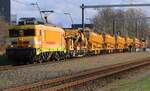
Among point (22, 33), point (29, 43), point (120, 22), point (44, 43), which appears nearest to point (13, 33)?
point (22, 33)

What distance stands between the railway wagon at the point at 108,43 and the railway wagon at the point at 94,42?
8.41 feet

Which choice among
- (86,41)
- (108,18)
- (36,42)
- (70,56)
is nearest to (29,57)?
(36,42)

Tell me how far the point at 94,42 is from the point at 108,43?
960 centimetres

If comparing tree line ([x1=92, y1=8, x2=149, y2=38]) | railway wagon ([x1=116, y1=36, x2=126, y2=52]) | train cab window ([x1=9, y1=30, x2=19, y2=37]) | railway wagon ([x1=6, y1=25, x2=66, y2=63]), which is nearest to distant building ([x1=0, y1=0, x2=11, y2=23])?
tree line ([x1=92, y1=8, x2=149, y2=38])

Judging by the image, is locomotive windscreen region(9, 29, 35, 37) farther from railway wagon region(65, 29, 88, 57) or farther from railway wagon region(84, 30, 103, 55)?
railway wagon region(84, 30, 103, 55)

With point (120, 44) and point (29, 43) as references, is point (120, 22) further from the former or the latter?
point (29, 43)

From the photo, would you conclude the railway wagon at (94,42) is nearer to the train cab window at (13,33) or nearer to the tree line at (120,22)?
the train cab window at (13,33)

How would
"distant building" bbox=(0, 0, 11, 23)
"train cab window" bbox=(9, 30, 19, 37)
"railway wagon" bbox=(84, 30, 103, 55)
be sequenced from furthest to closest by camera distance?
"distant building" bbox=(0, 0, 11, 23), "railway wagon" bbox=(84, 30, 103, 55), "train cab window" bbox=(9, 30, 19, 37)

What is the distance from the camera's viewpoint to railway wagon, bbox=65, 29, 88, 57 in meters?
48.5

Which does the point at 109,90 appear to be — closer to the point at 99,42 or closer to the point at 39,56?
the point at 39,56

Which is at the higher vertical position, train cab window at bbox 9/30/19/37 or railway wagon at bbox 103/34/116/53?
train cab window at bbox 9/30/19/37

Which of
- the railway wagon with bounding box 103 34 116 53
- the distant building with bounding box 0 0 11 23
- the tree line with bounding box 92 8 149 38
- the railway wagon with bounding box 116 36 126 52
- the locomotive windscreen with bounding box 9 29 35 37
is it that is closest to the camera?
the locomotive windscreen with bounding box 9 29 35 37

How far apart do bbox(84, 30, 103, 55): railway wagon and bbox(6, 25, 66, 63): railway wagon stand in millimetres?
18184

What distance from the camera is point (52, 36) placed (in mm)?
40938
